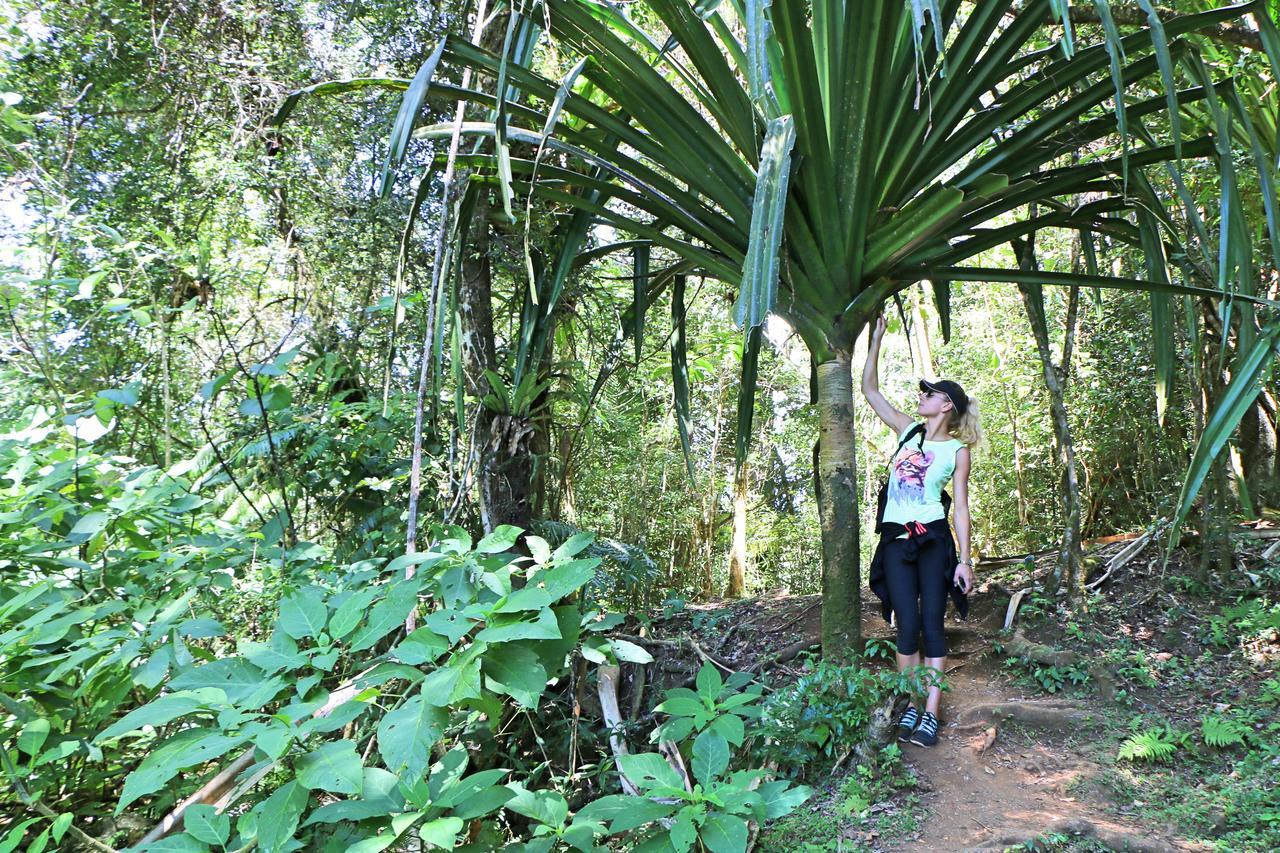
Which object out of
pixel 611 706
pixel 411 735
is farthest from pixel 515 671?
pixel 611 706

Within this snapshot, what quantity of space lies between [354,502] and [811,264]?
200cm

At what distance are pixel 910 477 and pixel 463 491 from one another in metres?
1.65

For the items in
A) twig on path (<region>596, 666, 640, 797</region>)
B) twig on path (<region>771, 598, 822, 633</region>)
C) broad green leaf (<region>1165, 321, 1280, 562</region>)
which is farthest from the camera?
twig on path (<region>771, 598, 822, 633</region>)

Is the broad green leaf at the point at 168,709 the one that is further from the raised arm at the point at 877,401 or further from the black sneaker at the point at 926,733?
the raised arm at the point at 877,401

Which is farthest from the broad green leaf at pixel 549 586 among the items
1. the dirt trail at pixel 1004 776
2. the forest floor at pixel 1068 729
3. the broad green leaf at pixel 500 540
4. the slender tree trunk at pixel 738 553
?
the slender tree trunk at pixel 738 553

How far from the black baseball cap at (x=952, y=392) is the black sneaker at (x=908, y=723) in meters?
1.13

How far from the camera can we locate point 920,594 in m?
Result: 2.84

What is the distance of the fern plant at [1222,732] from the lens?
2438mm

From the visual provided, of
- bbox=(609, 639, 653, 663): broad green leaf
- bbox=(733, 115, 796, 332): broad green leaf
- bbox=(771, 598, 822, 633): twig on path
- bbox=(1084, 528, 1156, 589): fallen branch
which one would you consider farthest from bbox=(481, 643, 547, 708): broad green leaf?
bbox=(1084, 528, 1156, 589): fallen branch

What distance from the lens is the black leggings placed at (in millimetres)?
2770

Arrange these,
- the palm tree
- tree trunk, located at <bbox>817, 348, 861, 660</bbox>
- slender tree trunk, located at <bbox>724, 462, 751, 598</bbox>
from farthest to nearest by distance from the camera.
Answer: slender tree trunk, located at <bbox>724, 462, 751, 598</bbox>
tree trunk, located at <bbox>817, 348, 861, 660</bbox>
the palm tree

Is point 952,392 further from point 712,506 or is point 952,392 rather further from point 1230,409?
point 712,506

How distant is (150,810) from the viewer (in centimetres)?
183

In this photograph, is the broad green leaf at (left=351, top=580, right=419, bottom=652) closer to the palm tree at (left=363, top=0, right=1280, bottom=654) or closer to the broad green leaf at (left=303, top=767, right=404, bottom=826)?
the broad green leaf at (left=303, top=767, right=404, bottom=826)
